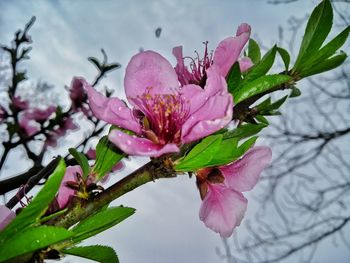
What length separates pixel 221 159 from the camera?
65 cm

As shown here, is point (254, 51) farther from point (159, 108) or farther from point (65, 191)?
point (65, 191)

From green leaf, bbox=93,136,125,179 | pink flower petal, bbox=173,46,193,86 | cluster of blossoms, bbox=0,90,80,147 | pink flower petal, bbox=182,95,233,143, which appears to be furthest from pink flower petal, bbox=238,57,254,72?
cluster of blossoms, bbox=0,90,80,147

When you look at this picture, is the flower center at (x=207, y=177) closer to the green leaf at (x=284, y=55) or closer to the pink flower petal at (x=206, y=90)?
the pink flower petal at (x=206, y=90)

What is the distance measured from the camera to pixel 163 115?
0.74m

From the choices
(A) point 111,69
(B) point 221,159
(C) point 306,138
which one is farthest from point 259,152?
(C) point 306,138

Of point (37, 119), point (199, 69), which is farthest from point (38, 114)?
point (199, 69)

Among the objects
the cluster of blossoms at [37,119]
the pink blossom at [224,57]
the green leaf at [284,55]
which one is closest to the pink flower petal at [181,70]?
the pink blossom at [224,57]

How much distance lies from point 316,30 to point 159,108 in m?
0.38

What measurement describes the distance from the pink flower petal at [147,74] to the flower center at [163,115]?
0.05 feet

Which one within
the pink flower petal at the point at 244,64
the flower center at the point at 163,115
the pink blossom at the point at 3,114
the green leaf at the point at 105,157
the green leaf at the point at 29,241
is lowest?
the green leaf at the point at 29,241

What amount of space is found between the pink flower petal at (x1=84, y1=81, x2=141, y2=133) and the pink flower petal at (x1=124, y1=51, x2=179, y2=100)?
9cm

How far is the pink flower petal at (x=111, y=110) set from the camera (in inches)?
24.9

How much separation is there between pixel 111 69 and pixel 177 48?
1.91 metres

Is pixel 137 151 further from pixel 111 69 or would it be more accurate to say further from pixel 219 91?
pixel 111 69
